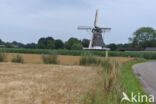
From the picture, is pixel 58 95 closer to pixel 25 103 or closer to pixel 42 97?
pixel 42 97

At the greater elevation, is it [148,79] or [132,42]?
[132,42]

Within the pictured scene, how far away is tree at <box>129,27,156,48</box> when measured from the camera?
74.2 meters

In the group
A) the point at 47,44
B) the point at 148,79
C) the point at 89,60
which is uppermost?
the point at 47,44

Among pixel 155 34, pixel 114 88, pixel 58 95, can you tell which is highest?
pixel 155 34

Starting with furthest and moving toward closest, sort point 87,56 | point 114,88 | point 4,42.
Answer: point 4,42
point 87,56
point 114,88

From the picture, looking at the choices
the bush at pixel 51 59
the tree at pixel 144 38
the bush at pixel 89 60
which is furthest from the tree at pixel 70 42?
the bush at pixel 89 60

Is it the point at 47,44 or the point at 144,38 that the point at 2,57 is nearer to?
the point at 47,44

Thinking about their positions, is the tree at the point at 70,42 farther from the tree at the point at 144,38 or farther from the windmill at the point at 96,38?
the windmill at the point at 96,38

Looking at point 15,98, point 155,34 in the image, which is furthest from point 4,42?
point 15,98

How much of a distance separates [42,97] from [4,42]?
→ 82.9 meters

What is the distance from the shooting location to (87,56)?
60.6ft

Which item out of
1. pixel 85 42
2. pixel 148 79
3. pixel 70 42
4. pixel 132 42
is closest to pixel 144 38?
pixel 132 42

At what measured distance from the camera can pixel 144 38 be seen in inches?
2980

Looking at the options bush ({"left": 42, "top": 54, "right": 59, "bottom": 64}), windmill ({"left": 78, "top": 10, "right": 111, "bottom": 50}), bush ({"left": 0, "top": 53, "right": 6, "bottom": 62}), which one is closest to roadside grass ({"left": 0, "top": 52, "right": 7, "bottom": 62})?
bush ({"left": 0, "top": 53, "right": 6, "bottom": 62})
